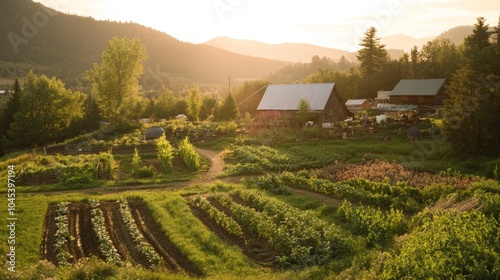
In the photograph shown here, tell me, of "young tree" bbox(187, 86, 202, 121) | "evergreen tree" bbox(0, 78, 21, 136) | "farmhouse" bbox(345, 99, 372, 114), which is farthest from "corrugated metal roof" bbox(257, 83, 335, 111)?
"evergreen tree" bbox(0, 78, 21, 136)

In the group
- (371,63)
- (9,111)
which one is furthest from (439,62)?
(9,111)

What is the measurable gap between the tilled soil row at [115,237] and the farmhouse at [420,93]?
5680 cm

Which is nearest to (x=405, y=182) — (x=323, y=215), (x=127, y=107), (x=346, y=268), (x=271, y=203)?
(x=323, y=215)

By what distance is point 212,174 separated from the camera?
29.9 metres

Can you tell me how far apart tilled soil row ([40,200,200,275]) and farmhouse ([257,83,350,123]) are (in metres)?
33.2

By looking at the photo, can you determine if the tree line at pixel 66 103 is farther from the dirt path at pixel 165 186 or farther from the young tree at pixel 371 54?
the young tree at pixel 371 54

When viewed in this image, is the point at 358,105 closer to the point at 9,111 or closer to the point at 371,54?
A: the point at 371,54

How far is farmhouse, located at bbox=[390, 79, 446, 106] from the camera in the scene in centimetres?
6506

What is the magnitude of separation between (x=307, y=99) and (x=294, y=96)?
2.73 meters

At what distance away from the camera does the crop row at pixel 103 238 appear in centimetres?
1421

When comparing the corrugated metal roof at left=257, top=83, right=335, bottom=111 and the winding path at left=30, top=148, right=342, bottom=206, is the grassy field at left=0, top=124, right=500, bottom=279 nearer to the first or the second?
the winding path at left=30, top=148, right=342, bottom=206

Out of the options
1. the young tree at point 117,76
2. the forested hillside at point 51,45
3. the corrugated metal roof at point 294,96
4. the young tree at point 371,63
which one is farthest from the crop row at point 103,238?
the forested hillside at point 51,45

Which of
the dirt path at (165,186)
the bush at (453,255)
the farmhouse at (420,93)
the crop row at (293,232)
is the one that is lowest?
the dirt path at (165,186)

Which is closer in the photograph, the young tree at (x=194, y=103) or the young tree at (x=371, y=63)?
the young tree at (x=194, y=103)
